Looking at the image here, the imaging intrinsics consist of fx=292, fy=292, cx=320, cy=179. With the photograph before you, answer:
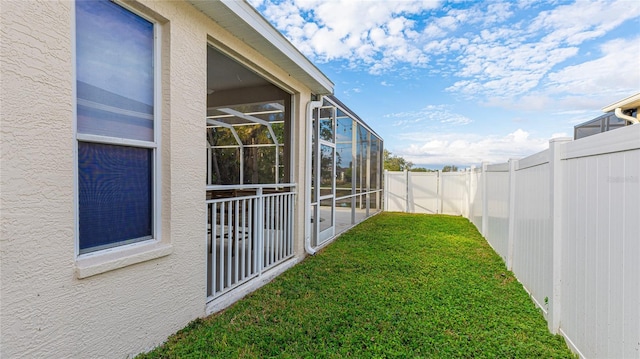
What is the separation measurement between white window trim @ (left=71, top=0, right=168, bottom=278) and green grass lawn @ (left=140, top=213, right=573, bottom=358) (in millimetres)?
799

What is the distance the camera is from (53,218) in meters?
1.70

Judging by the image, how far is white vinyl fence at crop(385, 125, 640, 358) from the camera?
1569 millimetres

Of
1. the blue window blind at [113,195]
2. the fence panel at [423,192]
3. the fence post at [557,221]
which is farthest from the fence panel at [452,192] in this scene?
the blue window blind at [113,195]

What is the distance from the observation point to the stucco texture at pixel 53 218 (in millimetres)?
1515

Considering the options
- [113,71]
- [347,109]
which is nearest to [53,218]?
[113,71]

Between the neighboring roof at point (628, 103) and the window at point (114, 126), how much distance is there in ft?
34.8

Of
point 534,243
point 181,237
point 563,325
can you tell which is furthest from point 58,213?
point 534,243

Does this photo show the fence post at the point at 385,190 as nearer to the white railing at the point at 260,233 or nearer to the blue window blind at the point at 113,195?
the white railing at the point at 260,233

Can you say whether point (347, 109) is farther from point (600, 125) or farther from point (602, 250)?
point (600, 125)

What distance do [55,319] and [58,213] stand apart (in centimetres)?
62

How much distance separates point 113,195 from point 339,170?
18.1 ft

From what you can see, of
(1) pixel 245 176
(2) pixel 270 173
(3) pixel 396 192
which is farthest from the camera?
(3) pixel 396 192

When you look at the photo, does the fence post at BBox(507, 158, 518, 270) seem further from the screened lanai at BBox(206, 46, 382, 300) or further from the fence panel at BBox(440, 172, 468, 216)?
the fence panel at BBox(440, 172, 468, 216)

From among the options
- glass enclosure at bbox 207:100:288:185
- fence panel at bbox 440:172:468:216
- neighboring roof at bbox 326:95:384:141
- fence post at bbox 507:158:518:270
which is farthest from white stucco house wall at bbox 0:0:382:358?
fence panel at bbox 440:172:468:216
